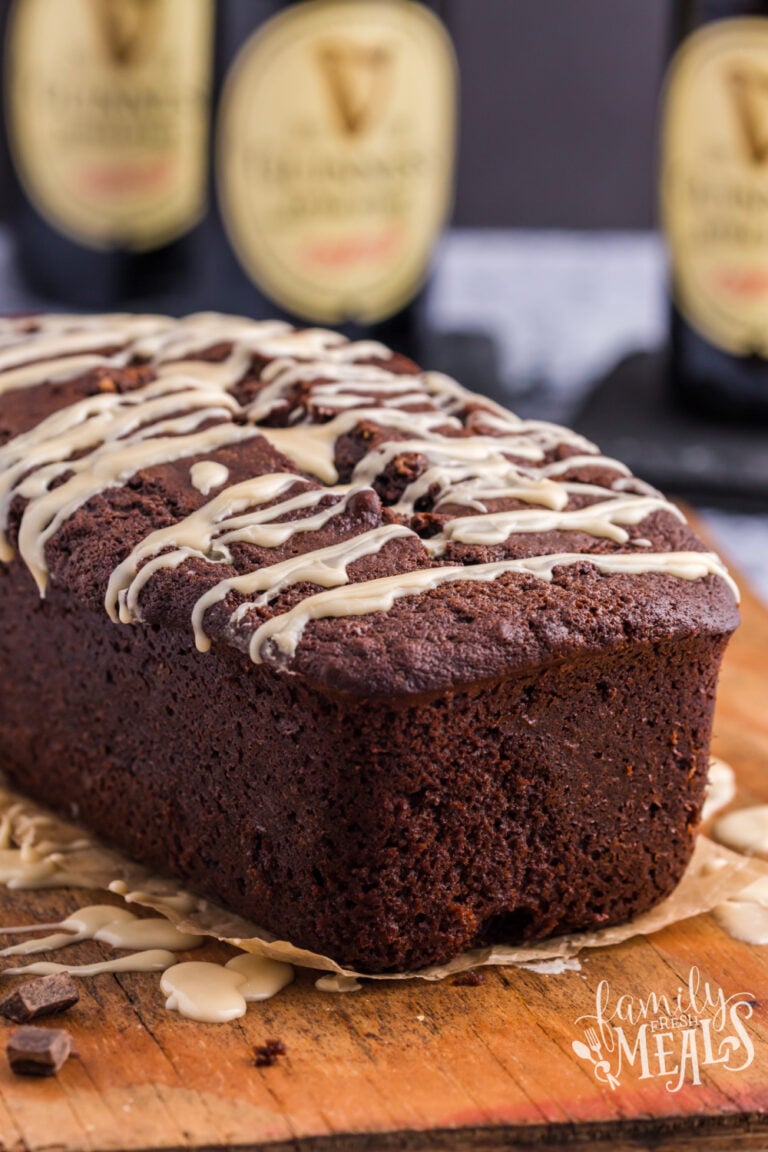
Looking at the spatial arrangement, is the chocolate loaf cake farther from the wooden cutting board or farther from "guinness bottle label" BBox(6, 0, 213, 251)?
"guinness bottle label" BBox(6, 0, 213, 251)

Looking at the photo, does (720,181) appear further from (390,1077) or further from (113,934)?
(390,1077)

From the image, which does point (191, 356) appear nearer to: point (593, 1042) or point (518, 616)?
point (518, 616)

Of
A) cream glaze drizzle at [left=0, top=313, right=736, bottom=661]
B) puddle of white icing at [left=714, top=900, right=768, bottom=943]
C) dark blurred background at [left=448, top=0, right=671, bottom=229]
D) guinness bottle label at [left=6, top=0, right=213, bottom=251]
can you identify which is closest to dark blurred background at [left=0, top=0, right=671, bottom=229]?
dark blurred background at [left=448, top=0, right=671, bottom=229]

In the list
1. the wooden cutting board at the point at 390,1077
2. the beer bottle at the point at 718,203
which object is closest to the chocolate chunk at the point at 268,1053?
the wooden cutting board at the point at 390,1077

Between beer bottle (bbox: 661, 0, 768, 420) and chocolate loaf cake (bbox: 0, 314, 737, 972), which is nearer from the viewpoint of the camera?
chocolate loaf cake (bbox: 0, 314, 737, 972)

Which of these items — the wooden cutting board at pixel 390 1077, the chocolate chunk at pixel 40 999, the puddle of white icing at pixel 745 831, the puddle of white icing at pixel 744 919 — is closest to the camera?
the wooden cutting board at pixel 390 1077

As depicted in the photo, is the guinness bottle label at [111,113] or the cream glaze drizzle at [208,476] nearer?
the cream glaze drizzle at [208,476]

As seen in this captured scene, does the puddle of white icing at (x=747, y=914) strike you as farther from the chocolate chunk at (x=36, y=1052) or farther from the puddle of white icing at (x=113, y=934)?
the chocolate chunk at (x=36, y=1052)
